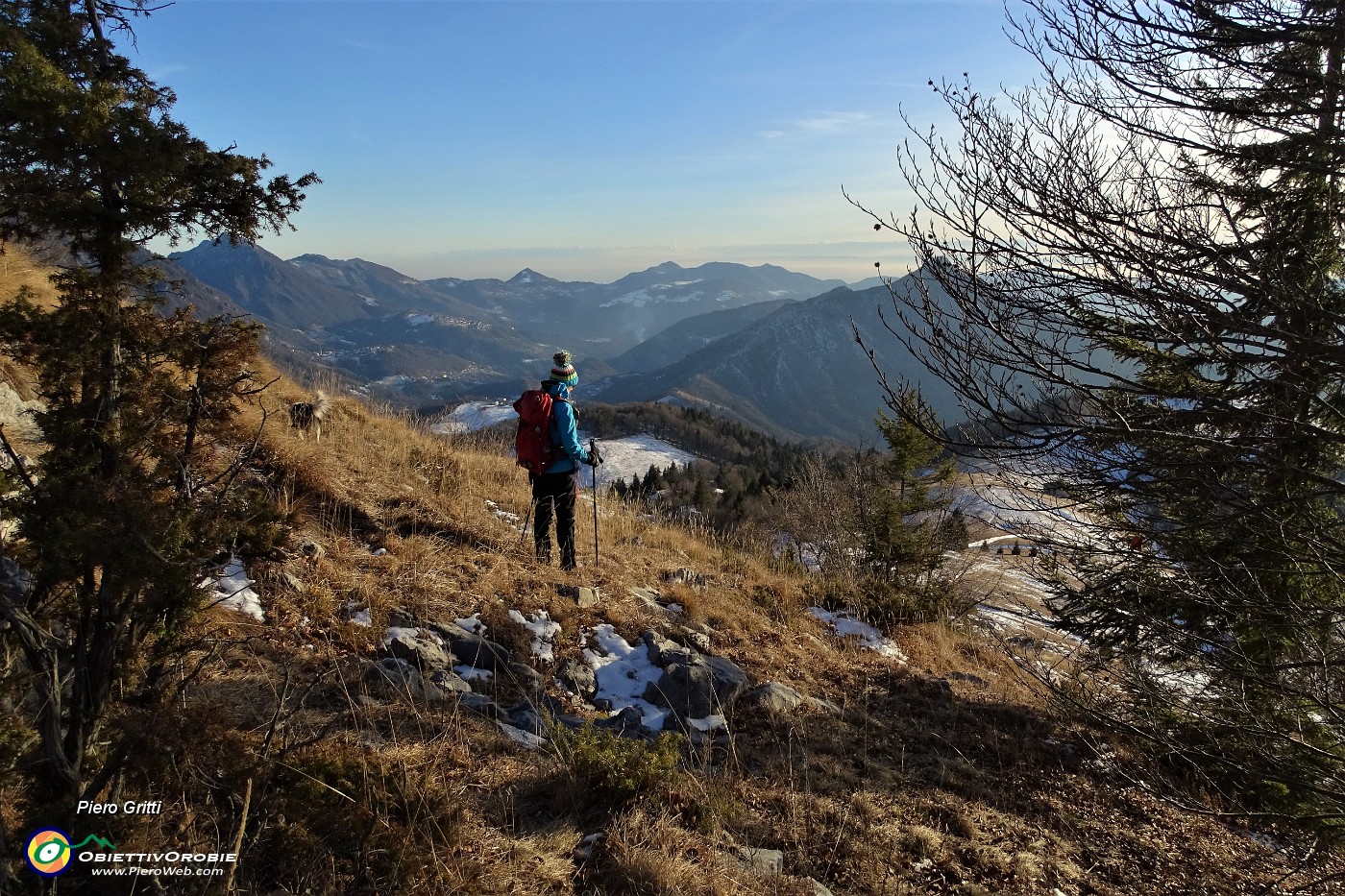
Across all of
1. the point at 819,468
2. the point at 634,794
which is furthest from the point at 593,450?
the point at 819,468

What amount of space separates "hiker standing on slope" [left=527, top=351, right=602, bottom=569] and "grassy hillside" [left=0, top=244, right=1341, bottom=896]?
1.32 ft

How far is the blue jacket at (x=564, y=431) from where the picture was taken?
682cm

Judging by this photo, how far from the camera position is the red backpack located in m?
6.85

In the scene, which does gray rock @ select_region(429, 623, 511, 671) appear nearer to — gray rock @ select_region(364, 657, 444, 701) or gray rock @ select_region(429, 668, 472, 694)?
gray rock @ select_region(429, 668, 472, 694)

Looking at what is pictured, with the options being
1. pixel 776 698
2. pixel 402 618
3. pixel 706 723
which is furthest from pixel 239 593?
pixel 776 698

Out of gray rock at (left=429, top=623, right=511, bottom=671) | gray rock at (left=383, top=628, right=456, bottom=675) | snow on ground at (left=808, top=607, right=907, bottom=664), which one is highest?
gray rock at (left=383, top=628, right=456, bottom=675)

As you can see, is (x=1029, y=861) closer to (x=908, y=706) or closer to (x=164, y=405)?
(x=908, y=706)

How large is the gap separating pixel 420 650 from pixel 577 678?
1.28 m

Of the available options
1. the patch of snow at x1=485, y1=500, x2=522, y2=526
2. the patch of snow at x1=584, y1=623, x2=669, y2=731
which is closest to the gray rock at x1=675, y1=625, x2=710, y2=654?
the patch of snow at x1=584, y1=623, x2=669, y2=731

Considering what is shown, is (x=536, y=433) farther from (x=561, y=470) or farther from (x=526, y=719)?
(x=526, y=719)

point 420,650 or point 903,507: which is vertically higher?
point 420,650

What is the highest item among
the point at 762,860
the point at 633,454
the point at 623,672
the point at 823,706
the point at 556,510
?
the point at 556,510

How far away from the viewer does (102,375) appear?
2357 millimetres

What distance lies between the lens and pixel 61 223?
2305 mm
